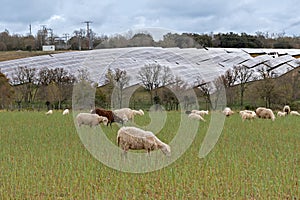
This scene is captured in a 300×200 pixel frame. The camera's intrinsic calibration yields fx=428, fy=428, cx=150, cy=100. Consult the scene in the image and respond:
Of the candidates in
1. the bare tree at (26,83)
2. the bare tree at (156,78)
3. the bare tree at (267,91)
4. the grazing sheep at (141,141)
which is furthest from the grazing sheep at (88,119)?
the bare tree at (26,83)

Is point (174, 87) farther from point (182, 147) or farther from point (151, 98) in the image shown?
point (182, 147)

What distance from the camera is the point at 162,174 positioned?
843 centimetres

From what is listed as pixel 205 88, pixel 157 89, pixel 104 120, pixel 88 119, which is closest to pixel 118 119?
pixel 104 120

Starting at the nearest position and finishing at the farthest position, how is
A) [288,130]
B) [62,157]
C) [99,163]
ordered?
[99,163] → [62,157] → [288,130]

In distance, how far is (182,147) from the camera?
1134cm

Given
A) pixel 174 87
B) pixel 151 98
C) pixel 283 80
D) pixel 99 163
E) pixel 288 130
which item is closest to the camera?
pixel 99 163

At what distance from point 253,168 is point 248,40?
212 ft

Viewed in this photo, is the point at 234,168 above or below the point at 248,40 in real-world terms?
below

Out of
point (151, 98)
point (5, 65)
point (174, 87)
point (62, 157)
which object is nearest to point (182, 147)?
point (62, 157)

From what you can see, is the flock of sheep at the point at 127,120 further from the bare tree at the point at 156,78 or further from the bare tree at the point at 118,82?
the bare tree at the point at 156,78

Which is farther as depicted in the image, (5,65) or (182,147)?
(5,65)

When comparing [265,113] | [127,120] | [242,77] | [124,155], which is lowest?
[265,113]

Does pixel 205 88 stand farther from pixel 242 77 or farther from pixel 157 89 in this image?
pixel 242 77

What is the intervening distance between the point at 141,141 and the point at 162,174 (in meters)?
1.51
